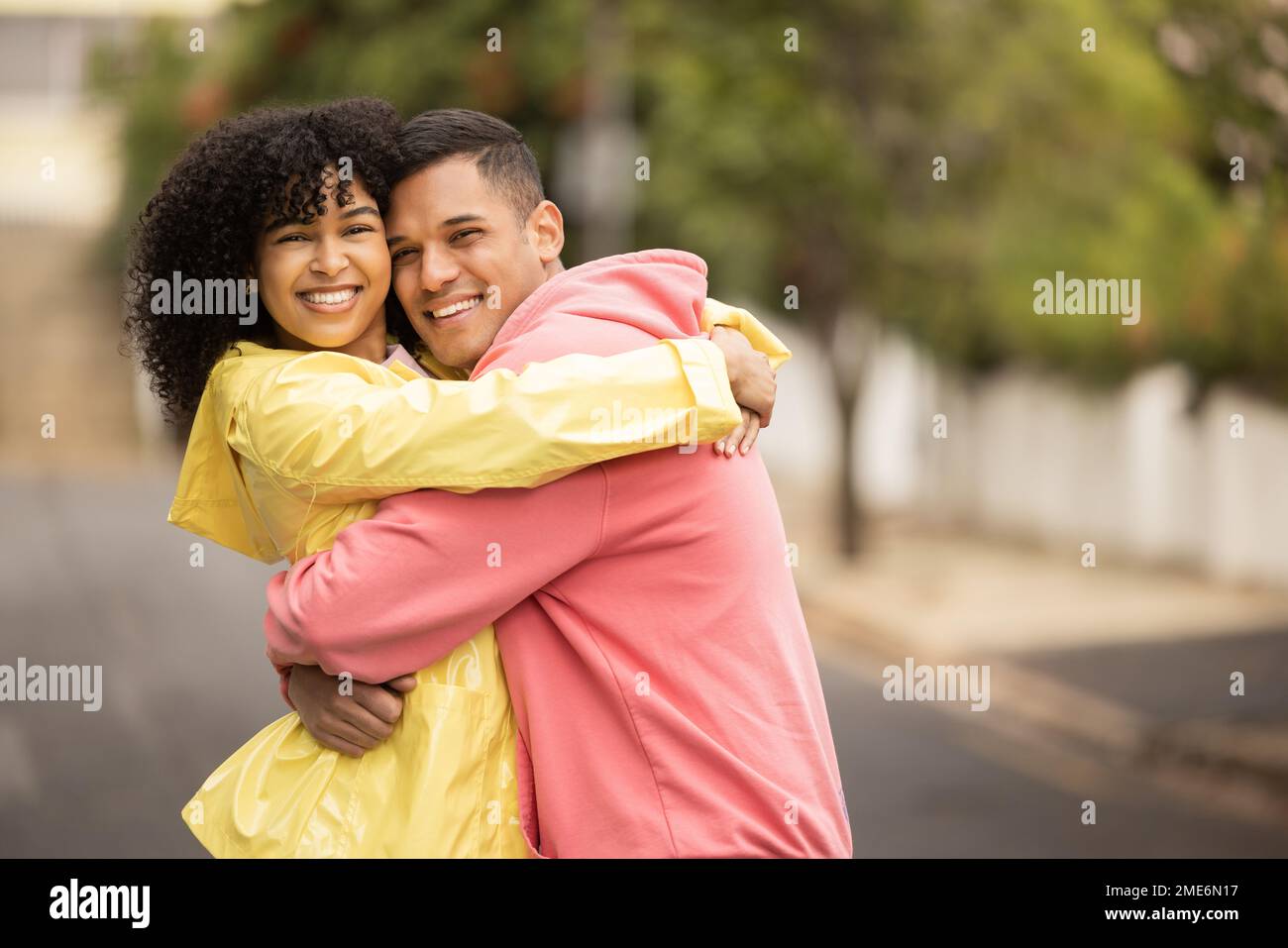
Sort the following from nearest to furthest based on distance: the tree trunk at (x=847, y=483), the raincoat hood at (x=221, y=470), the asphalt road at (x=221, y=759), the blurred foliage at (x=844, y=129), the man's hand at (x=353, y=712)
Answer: the man's hand at (x=353, y=712) → the raincoat hood at (x=221, y=470) → the asphalt road at (x=221, y=759) → the blurred foliage at (x=844, y=129) → the tree trunk at (x=847, y=483)

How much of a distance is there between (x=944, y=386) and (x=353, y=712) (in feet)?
58.2

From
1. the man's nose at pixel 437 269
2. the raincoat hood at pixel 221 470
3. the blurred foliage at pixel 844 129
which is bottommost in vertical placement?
the raincoat hood at pixel 221 470

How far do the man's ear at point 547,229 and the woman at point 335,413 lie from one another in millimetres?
257

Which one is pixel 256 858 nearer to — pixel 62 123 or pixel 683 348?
pixel 683 348

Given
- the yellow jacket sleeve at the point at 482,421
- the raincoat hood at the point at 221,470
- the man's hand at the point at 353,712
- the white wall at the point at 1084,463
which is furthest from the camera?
the white wall at the point at 1084,463

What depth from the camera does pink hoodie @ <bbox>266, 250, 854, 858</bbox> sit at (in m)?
2.32

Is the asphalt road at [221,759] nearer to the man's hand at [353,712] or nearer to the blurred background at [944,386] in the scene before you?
the blurred background at [944,386]

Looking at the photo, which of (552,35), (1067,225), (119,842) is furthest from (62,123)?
(119,842)

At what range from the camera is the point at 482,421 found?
2281mm

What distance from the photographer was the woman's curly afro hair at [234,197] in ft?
8.46

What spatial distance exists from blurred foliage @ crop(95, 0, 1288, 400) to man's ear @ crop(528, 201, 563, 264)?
9.81 metres

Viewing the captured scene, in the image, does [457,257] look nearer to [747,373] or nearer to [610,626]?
[747,373]

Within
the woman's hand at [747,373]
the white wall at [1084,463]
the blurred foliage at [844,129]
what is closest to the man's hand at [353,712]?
the woman's hand at [747,373]

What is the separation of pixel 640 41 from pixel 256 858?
46.2ft
